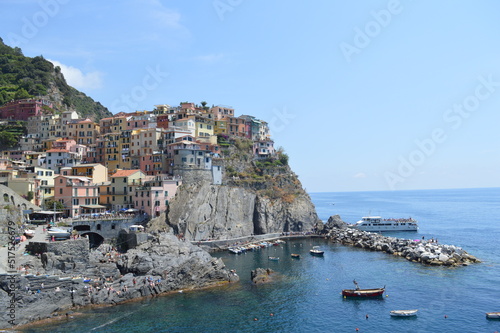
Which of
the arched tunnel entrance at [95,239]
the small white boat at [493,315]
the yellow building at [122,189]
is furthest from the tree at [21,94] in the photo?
the small white boat at [493,315]

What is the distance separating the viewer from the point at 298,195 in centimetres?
10756

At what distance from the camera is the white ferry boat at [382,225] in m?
114

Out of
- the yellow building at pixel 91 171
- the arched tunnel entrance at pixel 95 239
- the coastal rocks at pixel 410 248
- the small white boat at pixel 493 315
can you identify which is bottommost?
the small white boat at pixel 493 315

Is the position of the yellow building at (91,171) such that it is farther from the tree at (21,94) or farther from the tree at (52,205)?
the tree at (21,94)

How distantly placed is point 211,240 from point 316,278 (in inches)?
1108

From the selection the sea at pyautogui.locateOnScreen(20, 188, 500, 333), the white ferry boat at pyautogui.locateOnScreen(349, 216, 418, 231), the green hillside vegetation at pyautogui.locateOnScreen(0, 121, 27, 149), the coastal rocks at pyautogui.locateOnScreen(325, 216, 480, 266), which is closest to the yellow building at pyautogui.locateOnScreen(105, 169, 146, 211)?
the sea at pyautogui.locateOnScreen(20, 188, 500, 333)

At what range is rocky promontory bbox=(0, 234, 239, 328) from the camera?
43750 mm

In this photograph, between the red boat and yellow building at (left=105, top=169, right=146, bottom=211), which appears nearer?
the red boat

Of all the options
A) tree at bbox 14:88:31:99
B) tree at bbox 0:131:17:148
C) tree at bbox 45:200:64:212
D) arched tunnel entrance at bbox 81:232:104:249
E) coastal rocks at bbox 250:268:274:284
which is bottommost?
coastal rocks at bbox 250:268:274:284

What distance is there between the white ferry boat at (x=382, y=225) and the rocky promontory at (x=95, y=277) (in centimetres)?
6416

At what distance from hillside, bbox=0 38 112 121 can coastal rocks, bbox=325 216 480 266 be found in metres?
92.0

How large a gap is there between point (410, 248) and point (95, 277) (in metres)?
57.0

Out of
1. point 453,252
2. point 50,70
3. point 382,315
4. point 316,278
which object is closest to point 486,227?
point 453,252

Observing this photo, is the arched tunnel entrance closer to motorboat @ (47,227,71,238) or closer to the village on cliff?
the village on cliff
